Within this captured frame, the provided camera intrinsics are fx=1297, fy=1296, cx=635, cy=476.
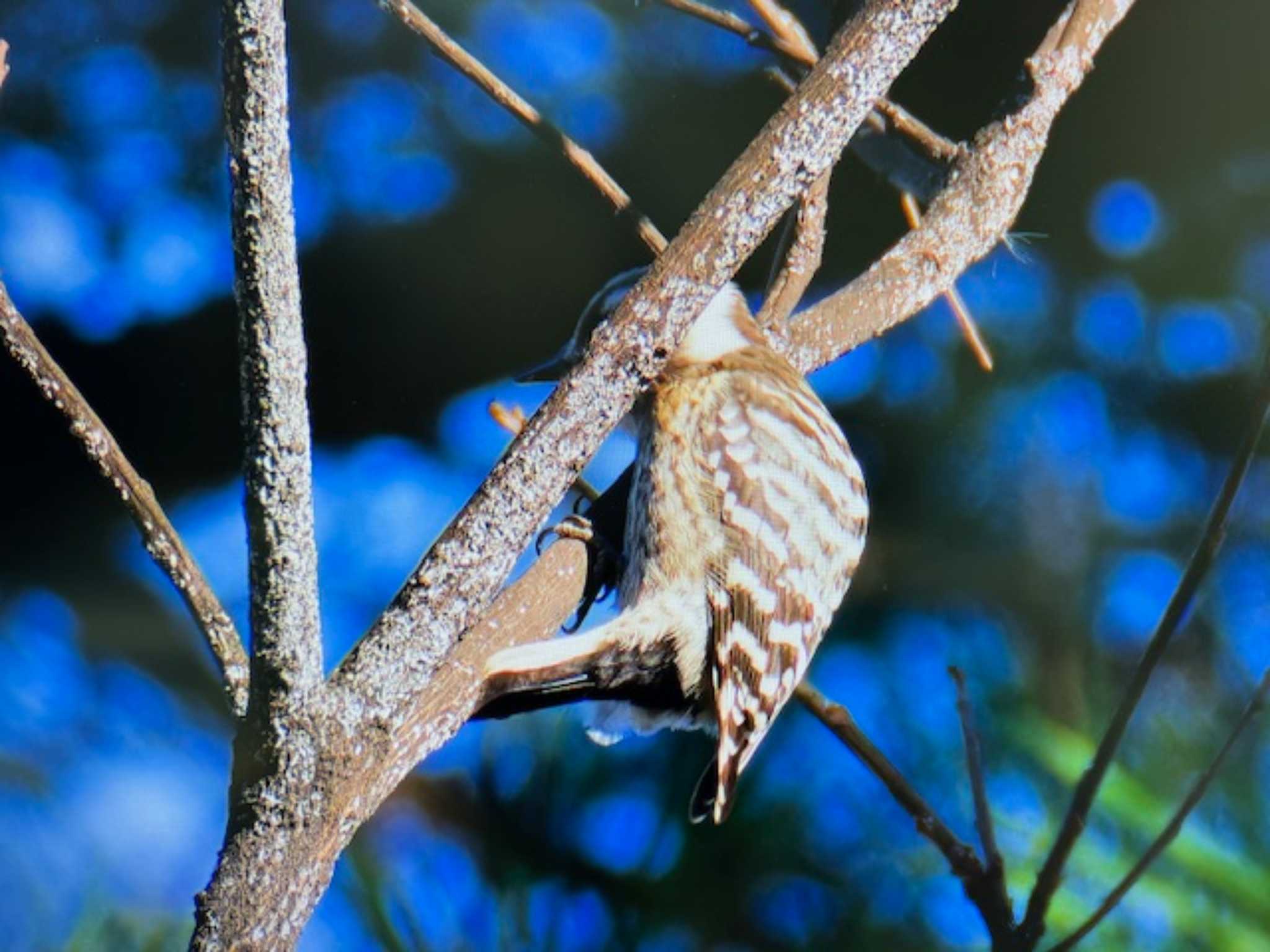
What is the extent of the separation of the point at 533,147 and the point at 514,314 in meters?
0.14

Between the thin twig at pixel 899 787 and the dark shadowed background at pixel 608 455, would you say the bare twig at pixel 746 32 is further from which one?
the thin twig at pixel 899 787

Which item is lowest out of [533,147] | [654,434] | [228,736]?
[228,736]

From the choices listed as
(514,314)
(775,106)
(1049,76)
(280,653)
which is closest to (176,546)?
(280,653)

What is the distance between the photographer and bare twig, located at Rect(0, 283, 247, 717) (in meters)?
0.78

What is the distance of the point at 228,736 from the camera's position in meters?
0.99

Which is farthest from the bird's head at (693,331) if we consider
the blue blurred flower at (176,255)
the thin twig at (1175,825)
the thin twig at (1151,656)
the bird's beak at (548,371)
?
the thin twig at (1175,825)

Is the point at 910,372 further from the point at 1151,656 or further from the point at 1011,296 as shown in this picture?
the point at 1151,656

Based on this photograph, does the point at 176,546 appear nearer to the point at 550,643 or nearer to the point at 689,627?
the point at 550,643

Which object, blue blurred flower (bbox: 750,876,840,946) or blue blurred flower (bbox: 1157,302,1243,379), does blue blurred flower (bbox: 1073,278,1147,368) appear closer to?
blue blurred flower (bbox: 1157,302,1243,379)

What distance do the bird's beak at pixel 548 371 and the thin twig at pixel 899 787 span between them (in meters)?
0.35

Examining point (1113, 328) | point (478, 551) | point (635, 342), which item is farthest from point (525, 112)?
point (1113, 328)

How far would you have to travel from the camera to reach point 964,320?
3.96ft

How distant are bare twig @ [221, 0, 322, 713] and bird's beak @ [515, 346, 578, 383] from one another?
1.22 feet

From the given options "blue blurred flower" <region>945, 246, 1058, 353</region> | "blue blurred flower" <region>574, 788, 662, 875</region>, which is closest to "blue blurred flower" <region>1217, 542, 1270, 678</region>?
"blue blurred flower" <region>945, 246, 1058, 353</region>
